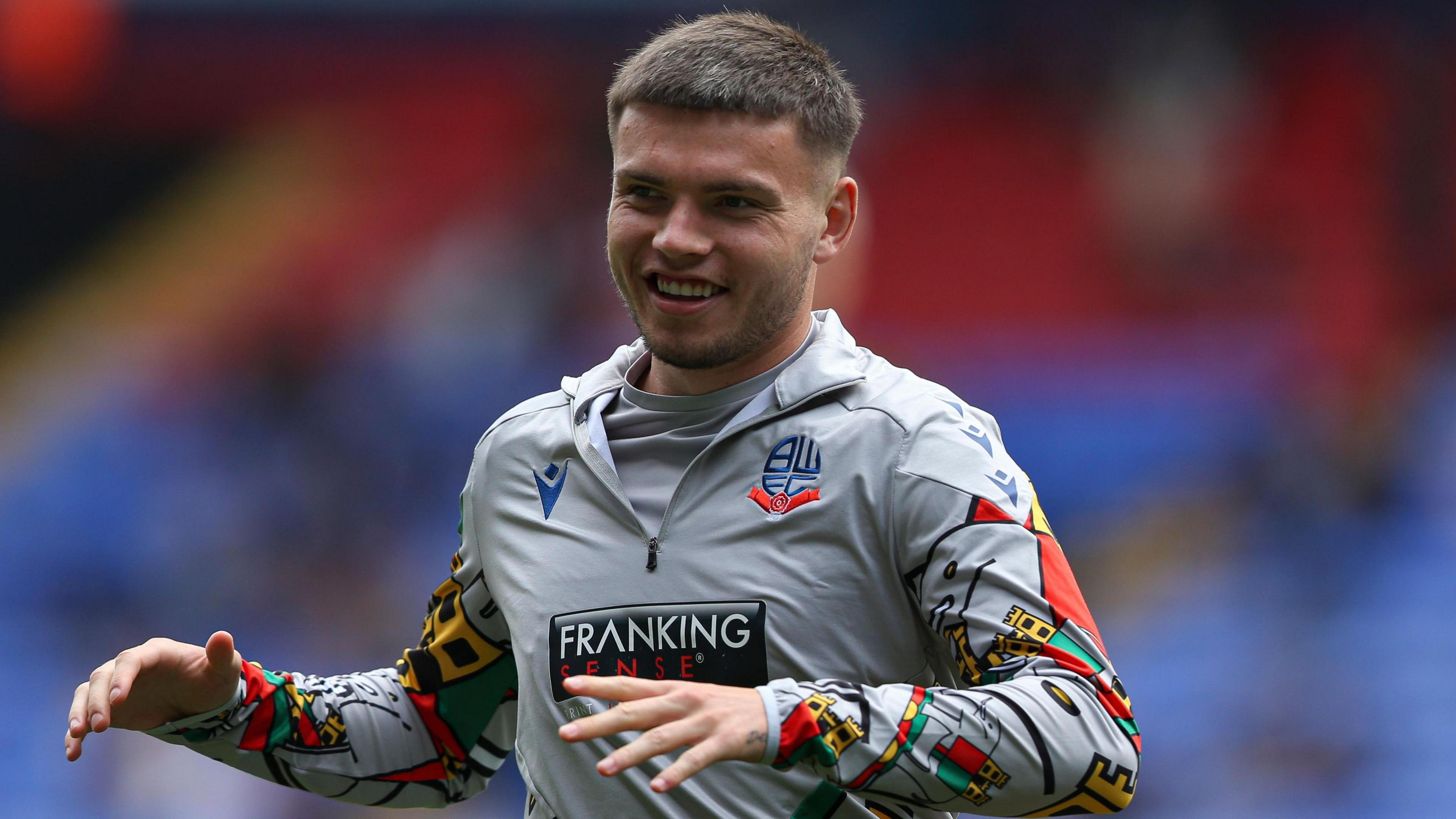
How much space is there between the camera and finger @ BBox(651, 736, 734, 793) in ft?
5.59

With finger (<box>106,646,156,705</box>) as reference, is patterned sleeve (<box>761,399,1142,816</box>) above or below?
above

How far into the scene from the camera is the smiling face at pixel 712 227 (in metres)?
2.22

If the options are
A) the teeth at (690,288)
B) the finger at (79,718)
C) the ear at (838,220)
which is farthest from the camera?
the ear at (838,220)

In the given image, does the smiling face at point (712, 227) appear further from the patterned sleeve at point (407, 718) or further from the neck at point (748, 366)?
the patterned sleeve at point (407, 718)

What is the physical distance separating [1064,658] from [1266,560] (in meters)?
7.39

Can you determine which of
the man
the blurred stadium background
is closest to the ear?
the man

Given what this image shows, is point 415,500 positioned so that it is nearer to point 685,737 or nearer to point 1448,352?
point 1448,352

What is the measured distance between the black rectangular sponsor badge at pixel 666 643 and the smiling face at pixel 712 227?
38 cm

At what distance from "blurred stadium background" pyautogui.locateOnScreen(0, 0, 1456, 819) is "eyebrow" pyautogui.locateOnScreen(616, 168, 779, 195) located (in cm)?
646

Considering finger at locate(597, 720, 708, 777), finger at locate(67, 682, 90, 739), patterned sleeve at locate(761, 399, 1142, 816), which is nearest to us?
finger at locate(597, 720, 708, 777)

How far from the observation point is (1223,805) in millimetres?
8094

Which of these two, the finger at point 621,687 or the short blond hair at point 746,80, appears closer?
the finger at point 621,687

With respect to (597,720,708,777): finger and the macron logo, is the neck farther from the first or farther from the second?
(597,720,708,777): finger

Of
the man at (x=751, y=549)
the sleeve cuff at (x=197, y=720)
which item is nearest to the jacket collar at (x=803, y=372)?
the man at (x=751, y=549)
